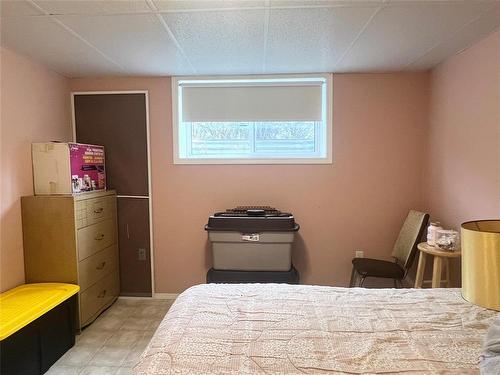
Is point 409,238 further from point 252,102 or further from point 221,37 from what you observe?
point 221,37

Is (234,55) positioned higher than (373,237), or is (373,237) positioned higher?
(234,55)

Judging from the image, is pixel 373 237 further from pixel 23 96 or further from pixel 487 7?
pixel 23 96

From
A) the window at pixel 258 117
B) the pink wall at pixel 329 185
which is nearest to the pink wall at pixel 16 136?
the pink wall at pixel 329 185

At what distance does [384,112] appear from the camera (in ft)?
10.0

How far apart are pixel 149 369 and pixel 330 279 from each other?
237 centimetres

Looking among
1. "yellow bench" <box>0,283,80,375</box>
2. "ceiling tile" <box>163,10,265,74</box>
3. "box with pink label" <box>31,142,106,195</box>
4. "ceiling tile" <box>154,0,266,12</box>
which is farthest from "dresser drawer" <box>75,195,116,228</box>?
"ceiling tile" <box>154,0,266,12</box>

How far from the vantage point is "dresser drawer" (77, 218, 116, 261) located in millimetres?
2582

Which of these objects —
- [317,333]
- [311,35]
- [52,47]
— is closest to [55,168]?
[52,47]

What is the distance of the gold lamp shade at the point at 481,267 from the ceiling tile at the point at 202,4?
57.8 inches

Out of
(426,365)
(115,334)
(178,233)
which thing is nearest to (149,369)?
(426,365)

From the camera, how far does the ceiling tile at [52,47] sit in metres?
1.98

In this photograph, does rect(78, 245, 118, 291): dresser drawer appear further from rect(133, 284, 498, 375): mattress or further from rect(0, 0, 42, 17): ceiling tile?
rect(0, 0, 42, 17): ceiling tile

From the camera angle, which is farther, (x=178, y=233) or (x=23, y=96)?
(x=178, y=233)

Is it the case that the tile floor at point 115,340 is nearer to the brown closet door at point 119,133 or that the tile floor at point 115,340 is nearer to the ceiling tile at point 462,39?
the brown closet door at point 119,133
